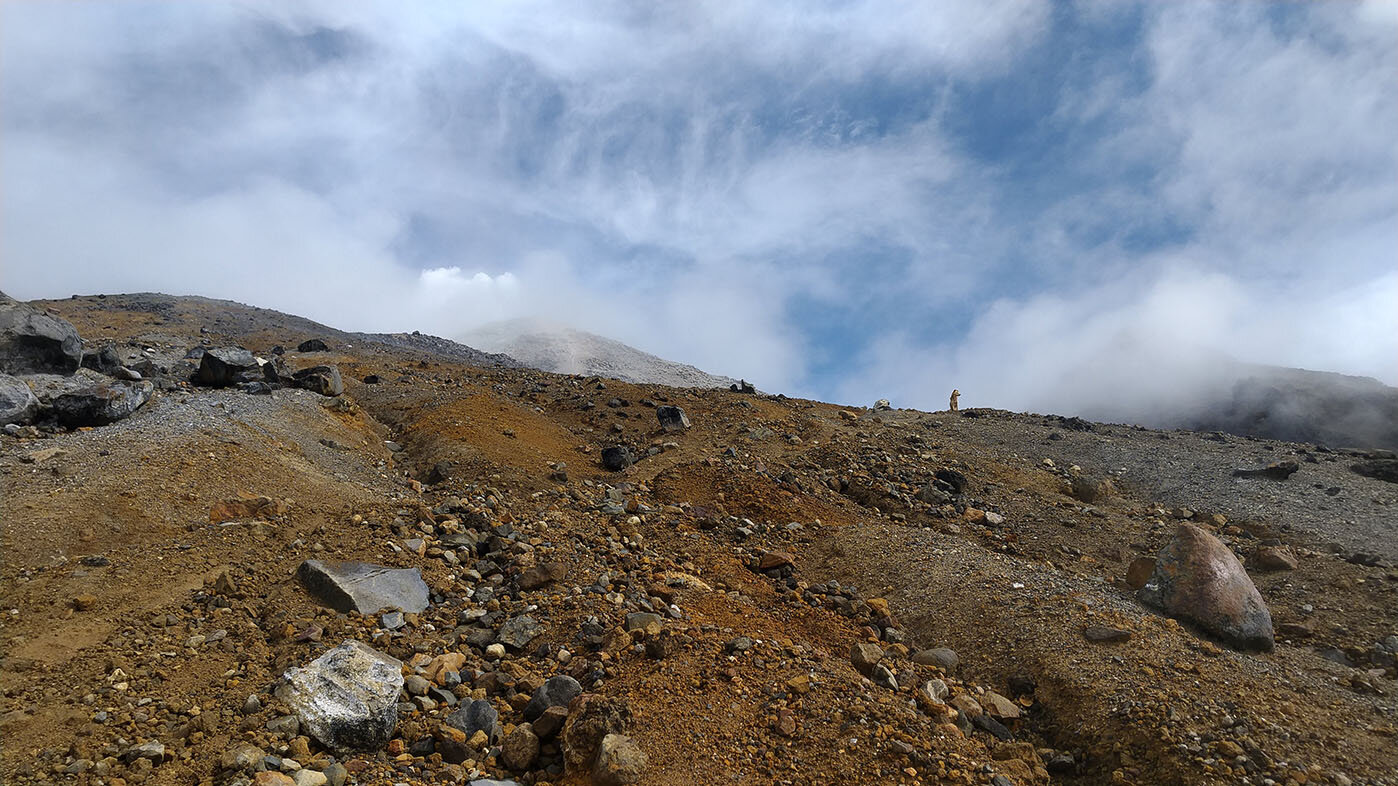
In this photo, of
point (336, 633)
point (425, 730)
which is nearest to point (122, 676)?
point (336, 633)

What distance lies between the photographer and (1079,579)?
983 centimetres

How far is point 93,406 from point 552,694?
10.1m

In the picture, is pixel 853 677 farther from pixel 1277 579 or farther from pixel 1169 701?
pixel 1277 579

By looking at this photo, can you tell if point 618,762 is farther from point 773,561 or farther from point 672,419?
point 672,419

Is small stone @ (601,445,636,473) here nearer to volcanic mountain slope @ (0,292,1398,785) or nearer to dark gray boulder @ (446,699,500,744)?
volcanic mountain slope @ (0,292,1398,785)

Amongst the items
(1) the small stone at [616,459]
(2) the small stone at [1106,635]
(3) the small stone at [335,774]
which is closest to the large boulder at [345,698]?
(3) the small stone at [335,774]

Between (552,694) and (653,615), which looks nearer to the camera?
(552,694)

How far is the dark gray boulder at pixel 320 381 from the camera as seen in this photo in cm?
1600

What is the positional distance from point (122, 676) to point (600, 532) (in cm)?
539

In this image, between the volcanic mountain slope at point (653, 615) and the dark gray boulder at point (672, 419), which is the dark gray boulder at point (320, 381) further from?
the dark gray boulder at point (672, 419)

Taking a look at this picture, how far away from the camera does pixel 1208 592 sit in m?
8.34

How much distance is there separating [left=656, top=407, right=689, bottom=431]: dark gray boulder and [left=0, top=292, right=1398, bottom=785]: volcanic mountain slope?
3.59ft

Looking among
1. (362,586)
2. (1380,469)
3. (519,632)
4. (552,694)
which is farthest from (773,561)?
(1380,469)

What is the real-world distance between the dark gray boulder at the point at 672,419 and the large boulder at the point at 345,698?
10147 mm
